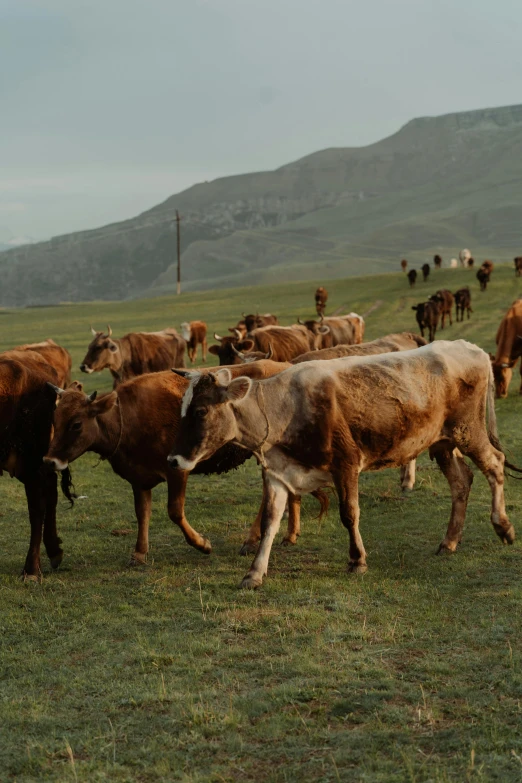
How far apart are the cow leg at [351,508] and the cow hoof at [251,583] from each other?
932 millimetres

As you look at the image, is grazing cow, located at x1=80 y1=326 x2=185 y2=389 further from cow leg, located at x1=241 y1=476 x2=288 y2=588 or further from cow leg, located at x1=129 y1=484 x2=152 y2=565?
cow leg, located at x1=241 y1=476 x2=288 y2=588

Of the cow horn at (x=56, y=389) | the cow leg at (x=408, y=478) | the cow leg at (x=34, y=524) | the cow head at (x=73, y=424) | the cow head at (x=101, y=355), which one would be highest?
the cow horn at (x=56, y=389)

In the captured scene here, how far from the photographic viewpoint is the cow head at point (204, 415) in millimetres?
7953

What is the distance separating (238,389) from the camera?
8047 millimetres

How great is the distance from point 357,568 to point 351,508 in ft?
1.83

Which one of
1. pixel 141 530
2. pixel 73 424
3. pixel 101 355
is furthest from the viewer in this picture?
pixel 101 355

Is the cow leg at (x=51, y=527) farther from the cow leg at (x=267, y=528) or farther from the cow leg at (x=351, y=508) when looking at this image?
the cow leg at (x=351, y=508)

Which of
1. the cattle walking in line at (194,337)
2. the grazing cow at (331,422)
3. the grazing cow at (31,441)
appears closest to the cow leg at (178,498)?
the grazing cow at (331,422)

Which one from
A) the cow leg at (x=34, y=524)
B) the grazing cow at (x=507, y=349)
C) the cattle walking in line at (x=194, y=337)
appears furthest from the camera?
the cattle walking in line at (x=194, y=337)

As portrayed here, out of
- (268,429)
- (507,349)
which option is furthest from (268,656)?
(507,349)

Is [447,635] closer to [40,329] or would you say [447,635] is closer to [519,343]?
[519,343]

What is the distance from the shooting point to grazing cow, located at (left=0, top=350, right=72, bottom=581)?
871cm

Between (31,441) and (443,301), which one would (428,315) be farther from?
(31,441)

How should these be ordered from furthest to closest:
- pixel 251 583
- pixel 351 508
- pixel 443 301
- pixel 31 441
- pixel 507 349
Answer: pixel 443 301 < pixel 507 349 < pixel 31 441 < pixel 351 508 < pixel 251 583
